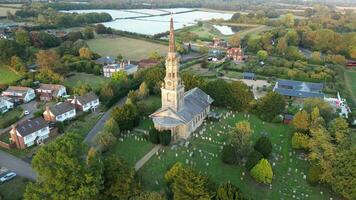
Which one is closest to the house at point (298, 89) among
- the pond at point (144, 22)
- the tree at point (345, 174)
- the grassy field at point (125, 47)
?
the tree at point (345, 174)

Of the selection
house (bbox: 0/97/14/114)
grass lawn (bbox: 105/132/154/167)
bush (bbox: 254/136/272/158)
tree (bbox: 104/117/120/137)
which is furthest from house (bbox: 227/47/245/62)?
house (bbox: 0/97/14/114)

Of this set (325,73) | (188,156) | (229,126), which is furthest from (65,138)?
(325,73)

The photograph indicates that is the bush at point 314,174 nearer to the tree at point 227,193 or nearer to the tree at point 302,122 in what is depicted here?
the tree at point 302,122

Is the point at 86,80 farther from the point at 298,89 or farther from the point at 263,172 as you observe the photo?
the point at 263,172

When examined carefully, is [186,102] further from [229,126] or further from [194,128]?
[229,126]

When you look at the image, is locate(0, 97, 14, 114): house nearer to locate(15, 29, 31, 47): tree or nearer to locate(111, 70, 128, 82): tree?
locate(111, 70, 128, 82): tree
